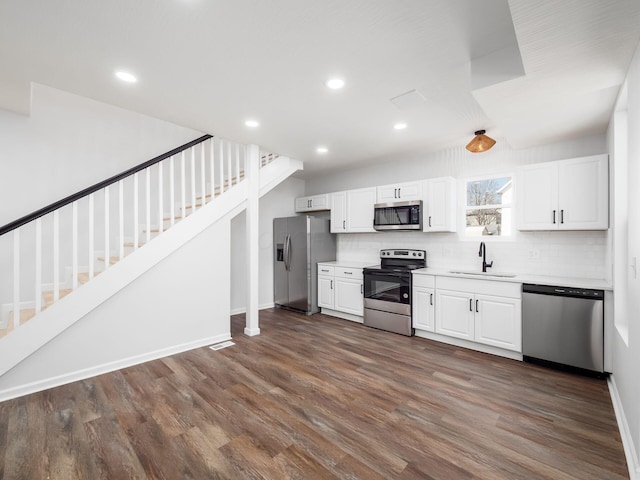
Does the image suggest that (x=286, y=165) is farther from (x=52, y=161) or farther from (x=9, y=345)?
(x=9, y=345)

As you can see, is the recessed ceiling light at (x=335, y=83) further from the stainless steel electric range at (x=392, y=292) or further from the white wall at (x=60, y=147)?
the white wall at (x=60, y=147)

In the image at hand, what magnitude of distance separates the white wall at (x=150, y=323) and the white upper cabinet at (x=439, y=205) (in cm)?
275

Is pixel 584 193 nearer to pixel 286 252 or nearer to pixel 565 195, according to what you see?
pixel 565 195

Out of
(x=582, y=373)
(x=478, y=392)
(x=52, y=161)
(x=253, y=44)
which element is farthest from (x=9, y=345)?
(x=582, y=373)

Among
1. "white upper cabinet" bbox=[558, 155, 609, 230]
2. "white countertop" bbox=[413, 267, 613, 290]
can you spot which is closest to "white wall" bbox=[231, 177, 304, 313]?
"white countertop" bbox=[413, 267, 613, 290]

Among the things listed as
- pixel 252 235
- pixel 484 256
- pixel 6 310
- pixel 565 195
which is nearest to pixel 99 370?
pixel 6 310

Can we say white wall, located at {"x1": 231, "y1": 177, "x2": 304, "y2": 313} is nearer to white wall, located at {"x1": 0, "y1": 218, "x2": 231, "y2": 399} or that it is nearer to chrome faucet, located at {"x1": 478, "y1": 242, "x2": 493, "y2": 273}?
white wall, located at {"x1": 0, "y1": 218, "x2": 231, "y2": 399}

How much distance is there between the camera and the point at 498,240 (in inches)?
151

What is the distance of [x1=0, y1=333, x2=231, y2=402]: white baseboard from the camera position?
2490mm

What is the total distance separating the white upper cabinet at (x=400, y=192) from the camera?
4.29 m

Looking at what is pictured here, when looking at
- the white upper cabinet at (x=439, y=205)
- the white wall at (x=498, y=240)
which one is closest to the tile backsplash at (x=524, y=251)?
the white wall at (x=498, y=240)

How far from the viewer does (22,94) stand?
2.75 meters

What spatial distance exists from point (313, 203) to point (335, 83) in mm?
3306

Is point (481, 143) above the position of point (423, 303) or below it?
above
